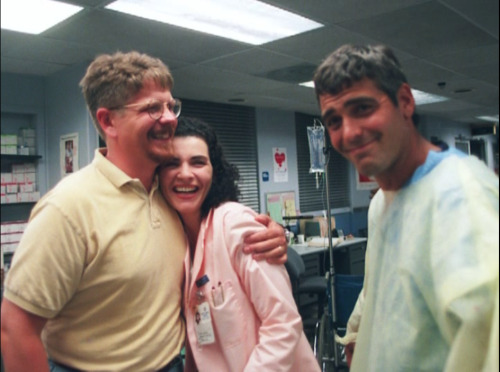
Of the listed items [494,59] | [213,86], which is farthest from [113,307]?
[494,59]

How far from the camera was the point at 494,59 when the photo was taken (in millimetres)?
3877

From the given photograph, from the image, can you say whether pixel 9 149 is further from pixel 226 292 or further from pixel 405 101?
pixel 405 101

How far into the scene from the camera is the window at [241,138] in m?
5.39

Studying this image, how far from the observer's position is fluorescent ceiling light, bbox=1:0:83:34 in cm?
260

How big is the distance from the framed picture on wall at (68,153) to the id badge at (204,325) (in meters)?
2.93

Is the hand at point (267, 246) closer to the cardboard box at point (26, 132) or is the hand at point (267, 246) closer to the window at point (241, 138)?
the cardboard box at point (26, 132)

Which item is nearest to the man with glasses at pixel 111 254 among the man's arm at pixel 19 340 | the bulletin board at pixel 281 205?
the man's arm at pixel 19 340

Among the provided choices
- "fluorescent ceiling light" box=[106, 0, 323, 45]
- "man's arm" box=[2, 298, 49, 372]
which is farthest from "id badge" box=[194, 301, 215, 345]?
"fluorescent ceiling light" box=[106, 0, 323, 45]

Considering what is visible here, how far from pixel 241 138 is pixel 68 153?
2.15 m

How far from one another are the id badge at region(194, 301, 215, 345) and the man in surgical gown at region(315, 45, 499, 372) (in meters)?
0.47

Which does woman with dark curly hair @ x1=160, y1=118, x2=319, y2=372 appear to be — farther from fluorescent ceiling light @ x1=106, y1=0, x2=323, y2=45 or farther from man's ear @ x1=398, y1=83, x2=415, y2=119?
fluorescent ceiling light @ x1=106, y1=0, x2=323, y2=45

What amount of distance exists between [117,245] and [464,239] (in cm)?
82

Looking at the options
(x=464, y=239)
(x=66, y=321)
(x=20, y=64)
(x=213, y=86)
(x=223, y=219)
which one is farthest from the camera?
(x=213, y=86)

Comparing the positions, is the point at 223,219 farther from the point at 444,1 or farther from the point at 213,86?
the point at 213,86
